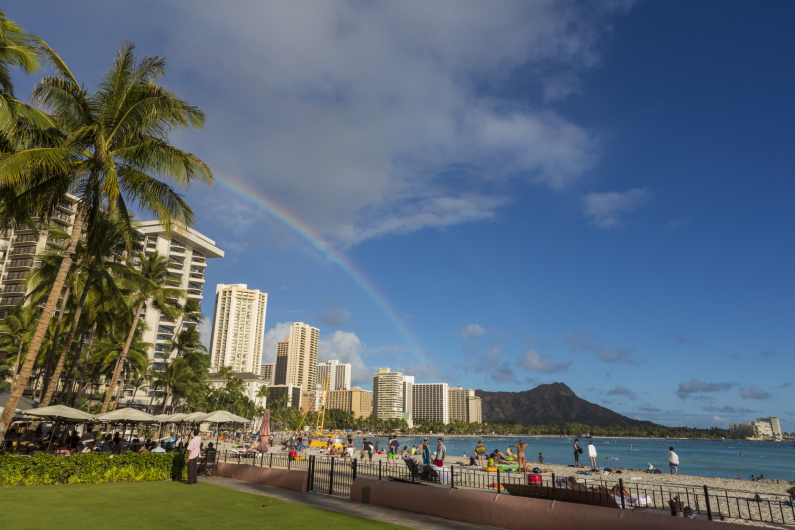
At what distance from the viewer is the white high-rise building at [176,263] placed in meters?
95.0

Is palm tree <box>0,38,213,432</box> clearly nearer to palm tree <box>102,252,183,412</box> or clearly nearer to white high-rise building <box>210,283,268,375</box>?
palm tree <box>102,252,183,412</box>

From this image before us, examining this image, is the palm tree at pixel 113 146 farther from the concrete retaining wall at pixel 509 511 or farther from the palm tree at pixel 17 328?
the palm tree at pixel 17 328

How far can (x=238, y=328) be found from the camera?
169000 mm

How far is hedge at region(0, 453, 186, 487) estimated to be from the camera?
12.9 meters

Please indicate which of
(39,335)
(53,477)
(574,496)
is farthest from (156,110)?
(574,496)

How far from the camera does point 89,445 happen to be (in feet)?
66.7

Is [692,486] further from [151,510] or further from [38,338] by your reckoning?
[38,338]

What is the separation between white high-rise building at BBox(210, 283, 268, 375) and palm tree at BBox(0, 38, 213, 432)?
160233 mm

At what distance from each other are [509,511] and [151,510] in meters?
7.49

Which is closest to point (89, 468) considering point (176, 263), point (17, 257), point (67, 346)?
point (67, 346)

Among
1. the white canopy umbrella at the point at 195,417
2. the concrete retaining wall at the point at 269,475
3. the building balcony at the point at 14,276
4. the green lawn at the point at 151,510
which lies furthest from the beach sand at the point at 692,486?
the building balcony at the point at 14,276

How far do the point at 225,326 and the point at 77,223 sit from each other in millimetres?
162937

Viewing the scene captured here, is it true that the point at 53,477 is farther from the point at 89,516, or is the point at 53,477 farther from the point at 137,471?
the point at 89,516

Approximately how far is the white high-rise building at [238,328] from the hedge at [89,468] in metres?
159
